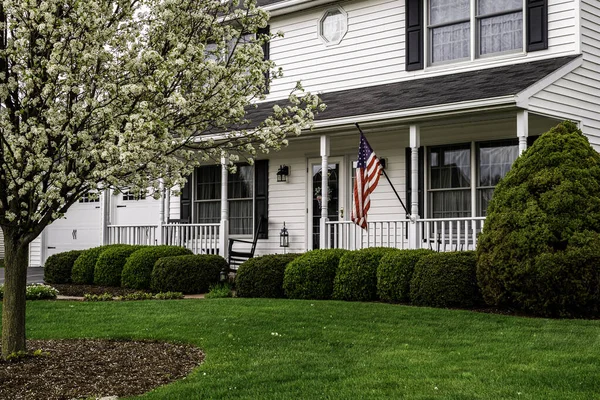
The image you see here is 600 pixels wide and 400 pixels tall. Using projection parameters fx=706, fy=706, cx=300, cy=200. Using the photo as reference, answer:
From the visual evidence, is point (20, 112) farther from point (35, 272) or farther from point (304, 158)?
point (35, 272)

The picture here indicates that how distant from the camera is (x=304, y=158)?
14758mm

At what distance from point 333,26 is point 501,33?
3.76 m

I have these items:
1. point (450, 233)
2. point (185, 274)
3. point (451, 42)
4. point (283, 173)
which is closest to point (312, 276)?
point (450, 233)

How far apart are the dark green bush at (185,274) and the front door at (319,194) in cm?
247

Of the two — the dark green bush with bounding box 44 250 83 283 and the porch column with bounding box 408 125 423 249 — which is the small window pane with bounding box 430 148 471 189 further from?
the dark green bush with bounding box 44 250 83 283

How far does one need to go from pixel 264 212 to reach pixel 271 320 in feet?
22.0

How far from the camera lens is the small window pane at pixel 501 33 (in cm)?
1232

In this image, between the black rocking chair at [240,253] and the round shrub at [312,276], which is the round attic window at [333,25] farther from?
the round shrub at [312,276]

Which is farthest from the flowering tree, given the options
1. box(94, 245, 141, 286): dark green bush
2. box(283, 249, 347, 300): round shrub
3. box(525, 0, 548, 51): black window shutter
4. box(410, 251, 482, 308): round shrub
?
box(94, 245, 141, 286): dark green bush

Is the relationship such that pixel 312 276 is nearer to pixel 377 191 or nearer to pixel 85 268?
pixel 377 191

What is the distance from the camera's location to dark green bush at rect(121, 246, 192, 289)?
1329cm

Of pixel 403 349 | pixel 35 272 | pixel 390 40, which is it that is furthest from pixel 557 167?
pixel 35 272

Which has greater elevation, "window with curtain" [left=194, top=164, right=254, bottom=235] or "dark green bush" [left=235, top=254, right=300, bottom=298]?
"window with curtain" [left=194, top=164, right=254, bottom=235]

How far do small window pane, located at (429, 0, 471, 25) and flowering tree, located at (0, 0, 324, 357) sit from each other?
719 centimetres
